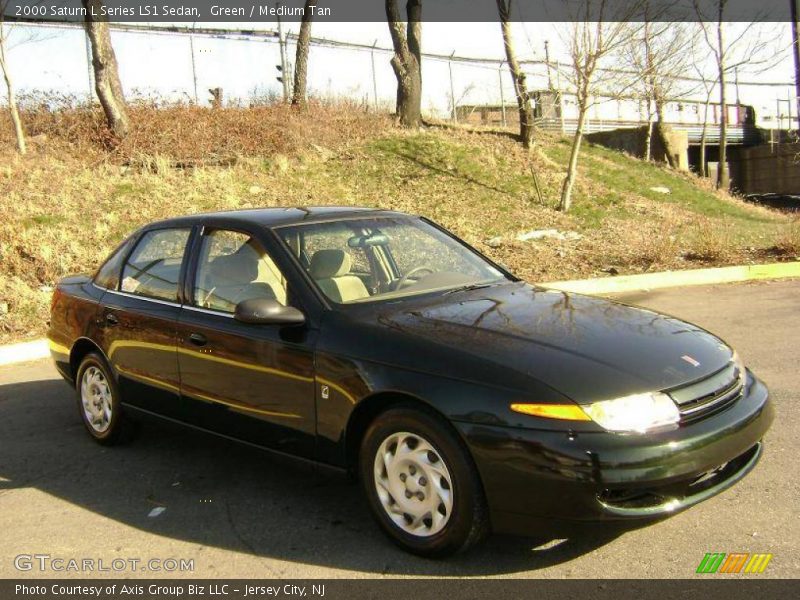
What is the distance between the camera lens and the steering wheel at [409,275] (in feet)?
13.8

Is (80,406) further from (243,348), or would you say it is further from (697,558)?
(697,558)

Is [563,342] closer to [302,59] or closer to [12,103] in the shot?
[12,103]

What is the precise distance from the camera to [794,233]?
39.1 feet

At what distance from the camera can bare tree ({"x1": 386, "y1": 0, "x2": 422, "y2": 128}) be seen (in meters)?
19.8

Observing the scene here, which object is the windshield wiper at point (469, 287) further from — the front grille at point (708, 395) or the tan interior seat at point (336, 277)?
the front grille at point (708, 395)

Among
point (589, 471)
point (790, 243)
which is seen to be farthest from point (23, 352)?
point (790, 243)

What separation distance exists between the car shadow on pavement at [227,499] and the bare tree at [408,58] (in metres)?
15.8

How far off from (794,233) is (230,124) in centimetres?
1208

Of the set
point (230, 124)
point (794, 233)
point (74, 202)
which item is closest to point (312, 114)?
point (230, 124)

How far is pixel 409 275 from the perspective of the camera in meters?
4.35

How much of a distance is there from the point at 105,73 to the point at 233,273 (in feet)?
45.6

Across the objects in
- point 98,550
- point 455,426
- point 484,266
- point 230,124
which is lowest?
point 98,550

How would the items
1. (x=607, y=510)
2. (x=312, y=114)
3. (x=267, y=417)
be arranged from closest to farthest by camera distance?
(x=607, y=510), (x=267, y=417), (x=312, y=114)

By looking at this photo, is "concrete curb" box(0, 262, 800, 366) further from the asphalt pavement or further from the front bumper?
the front bumper
